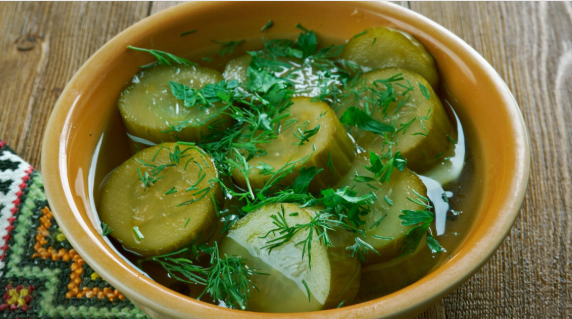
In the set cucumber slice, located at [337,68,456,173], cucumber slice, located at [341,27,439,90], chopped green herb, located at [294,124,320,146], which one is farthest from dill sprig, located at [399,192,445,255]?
cucumber slice, located at [341,27,439,90]

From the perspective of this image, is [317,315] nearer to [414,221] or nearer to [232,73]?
[414,221]

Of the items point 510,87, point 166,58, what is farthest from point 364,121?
point 510,87

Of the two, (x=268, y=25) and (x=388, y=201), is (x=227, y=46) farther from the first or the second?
(x=388, y=201)

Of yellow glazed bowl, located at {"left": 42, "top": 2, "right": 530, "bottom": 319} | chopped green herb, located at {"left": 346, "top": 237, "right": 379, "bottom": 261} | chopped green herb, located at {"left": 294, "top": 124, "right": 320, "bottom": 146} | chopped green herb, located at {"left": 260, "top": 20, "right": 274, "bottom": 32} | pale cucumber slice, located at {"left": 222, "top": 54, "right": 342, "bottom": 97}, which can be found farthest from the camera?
chopped green herb, located at {"left": 260, "top": 20, "right": 274, "bottom": 32}

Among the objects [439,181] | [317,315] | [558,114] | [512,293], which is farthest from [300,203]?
[558,114]

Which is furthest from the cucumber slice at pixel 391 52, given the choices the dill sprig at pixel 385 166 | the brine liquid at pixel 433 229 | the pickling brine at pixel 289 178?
the dill sprig at pixel 385 166

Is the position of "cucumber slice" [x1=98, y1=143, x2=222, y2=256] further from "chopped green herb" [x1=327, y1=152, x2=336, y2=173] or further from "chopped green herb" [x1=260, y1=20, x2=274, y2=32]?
"chopped green herb" [x1=260, y1=20, x2=274, y2=32]
